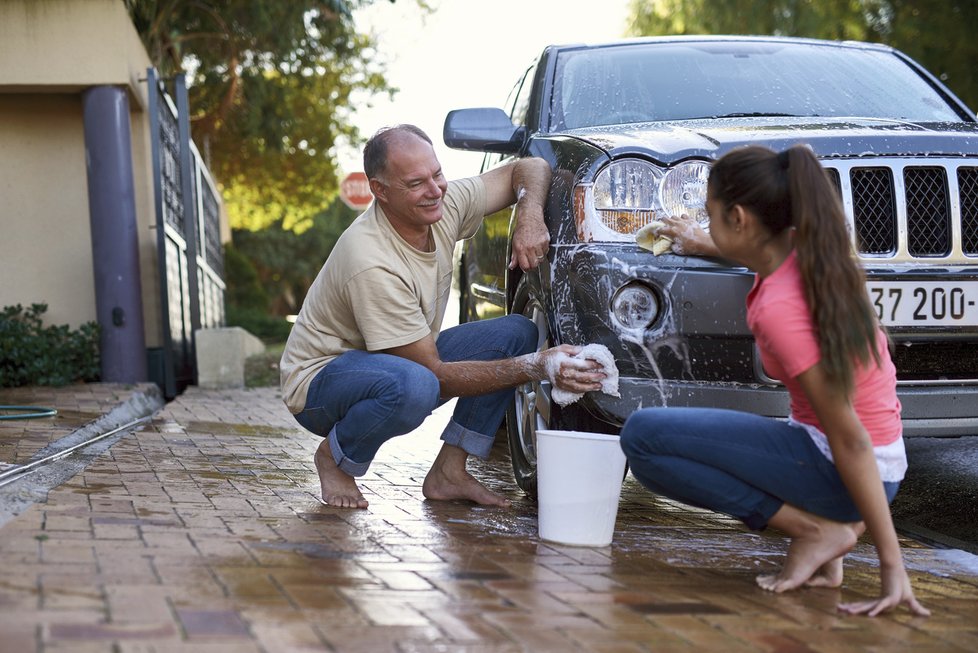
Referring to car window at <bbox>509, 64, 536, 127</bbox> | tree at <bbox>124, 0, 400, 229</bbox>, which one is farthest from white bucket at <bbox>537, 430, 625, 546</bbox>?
tree at <bbox>124, 0, 400, 229</bbox>

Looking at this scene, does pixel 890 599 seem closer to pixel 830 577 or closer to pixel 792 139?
pixel 830 577

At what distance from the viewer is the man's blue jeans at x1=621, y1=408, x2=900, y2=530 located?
11.3ft

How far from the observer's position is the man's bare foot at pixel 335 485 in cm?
458

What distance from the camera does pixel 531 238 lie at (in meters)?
4.45

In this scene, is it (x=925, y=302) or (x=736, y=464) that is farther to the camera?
(x=925, y=302)

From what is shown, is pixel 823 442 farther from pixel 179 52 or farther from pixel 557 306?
pixel 179 52

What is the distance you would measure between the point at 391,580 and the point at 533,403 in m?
1.61

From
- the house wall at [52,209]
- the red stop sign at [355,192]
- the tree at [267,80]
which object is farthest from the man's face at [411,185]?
the red stop sign at [355,192]

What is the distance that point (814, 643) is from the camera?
9.54 ft

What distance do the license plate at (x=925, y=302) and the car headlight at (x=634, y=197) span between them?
66 centimetres

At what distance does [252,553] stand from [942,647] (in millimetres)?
1893

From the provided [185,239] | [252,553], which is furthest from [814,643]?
[185,239]

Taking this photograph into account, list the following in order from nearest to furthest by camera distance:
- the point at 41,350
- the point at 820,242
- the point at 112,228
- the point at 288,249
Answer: the point at 820,242
the point at 41,350
the point at 112,228
the point at 288,249

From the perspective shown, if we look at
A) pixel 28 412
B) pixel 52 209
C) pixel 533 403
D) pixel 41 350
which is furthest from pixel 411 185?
pixel 52 209
